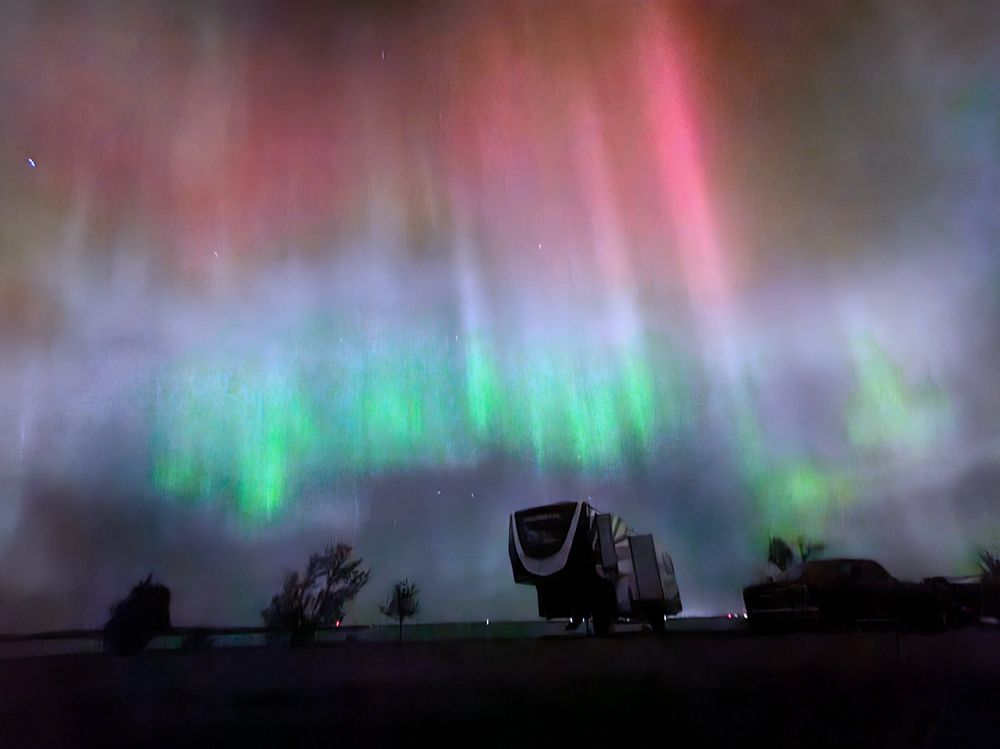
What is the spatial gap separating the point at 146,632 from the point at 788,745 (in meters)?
14.2

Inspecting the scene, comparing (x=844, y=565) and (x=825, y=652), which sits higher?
(x=844, y=565)

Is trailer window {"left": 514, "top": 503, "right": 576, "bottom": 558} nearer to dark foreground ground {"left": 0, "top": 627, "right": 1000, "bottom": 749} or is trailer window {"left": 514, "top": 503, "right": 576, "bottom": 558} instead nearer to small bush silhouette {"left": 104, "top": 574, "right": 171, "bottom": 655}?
dark foreground ground {"left": 0, "top": 627, "right": 1000, "bottom": 749}

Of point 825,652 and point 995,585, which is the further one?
point 995,585

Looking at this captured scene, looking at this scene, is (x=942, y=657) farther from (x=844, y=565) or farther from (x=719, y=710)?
(x=719, y=710)

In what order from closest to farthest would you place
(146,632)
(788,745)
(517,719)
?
1. (788,745)
2. (517,719)
3. (146,632)

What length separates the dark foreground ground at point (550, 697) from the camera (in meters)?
6.05

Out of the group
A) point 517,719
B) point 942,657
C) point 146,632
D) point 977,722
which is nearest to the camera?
point 977,722

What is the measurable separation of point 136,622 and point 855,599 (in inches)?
620

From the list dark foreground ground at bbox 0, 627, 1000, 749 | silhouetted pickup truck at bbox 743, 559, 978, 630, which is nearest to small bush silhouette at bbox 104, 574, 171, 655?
dark foreground ground at bbox 0, 627, 1000, 749

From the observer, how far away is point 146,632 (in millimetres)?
14625

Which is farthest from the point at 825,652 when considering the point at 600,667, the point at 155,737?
the point at 155,737

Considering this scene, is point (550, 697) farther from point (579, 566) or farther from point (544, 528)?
point (544, 528)

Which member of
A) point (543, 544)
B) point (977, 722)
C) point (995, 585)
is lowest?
point (977, 722)

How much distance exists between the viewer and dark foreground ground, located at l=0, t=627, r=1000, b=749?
6051 mm
